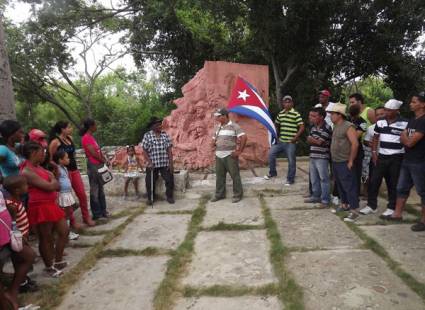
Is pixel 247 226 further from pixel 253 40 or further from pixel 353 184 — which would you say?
pixel 253 40

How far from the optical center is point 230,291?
3.04 m

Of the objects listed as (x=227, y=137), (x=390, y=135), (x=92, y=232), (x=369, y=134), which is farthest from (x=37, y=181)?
(x=369, y=134)

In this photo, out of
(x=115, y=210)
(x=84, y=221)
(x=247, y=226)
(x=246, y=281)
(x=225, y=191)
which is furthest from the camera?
(x=225, y=191)

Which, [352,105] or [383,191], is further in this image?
[383,191]

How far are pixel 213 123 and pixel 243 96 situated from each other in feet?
3.63

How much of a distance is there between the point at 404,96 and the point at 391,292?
11788mm

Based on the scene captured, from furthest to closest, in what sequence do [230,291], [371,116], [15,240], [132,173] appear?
[132,173]
[371,116]
[230,291]
[15,240]

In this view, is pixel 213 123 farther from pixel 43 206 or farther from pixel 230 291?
pixel 230 291

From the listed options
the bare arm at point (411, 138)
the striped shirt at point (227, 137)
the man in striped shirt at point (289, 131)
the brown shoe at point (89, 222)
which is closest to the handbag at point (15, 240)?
the brown shoe at point (89, 222)

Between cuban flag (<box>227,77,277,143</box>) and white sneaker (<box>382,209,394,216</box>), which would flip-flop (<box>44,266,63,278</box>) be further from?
cuban flag (<box>227,77,277,143</box>)

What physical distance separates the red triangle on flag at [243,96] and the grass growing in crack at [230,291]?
477 cm

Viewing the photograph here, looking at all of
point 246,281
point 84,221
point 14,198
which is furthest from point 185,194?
point 14,198

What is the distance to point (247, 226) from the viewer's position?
4.70 meters

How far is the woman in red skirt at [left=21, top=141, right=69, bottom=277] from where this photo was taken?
10.6 feet
